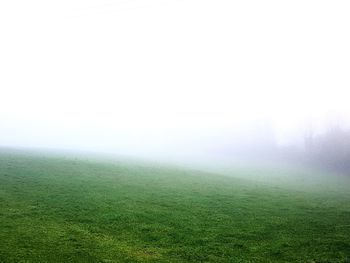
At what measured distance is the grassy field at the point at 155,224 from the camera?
72.8ft

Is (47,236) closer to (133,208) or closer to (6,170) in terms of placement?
(133,208)

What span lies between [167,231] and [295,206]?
73.9ft

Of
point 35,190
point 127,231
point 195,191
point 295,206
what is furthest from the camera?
point 195,191

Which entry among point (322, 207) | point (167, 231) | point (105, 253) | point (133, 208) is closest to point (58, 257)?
point (105, 253)

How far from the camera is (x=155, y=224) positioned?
2947 cm

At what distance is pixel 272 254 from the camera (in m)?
23.1

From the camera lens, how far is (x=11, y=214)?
28734mm

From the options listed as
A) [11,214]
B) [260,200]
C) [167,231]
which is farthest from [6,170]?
[260,200]

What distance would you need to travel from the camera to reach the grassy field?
22.2 meters

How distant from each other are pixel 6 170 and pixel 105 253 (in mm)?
36200

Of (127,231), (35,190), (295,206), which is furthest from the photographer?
(295,206)

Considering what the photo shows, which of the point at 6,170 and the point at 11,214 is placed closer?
the point at 11,214

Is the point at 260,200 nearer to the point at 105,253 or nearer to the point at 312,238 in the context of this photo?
the point at 312,238

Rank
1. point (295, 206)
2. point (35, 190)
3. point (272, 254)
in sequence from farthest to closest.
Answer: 1. point (295, 206)
2. point (35, 190)
3. point (272, 254)
